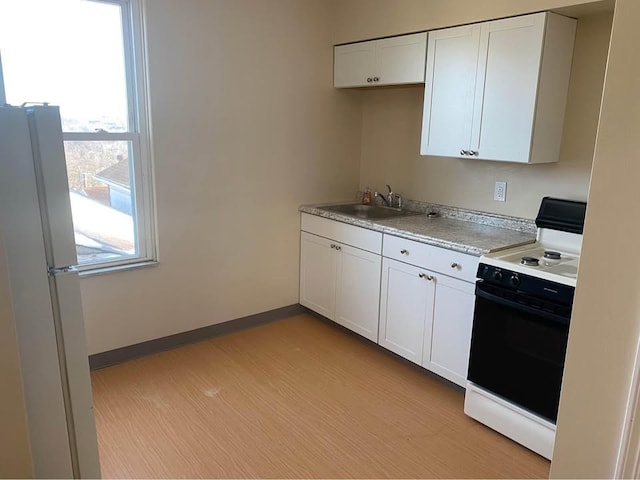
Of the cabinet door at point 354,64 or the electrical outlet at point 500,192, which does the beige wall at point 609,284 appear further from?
the cabinet door at point 354,64

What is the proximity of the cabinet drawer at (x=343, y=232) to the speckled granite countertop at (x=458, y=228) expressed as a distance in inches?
1.6

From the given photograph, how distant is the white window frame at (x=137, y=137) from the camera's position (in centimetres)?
289

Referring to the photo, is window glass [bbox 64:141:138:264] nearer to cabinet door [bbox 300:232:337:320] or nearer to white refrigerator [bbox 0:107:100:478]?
cabinet door [bbox 300:232:337:320]

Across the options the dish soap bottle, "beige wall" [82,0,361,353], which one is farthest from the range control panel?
"beige wall" [82,0,361,353]

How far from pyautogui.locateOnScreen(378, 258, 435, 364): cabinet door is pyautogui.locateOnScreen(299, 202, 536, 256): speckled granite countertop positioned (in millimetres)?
219

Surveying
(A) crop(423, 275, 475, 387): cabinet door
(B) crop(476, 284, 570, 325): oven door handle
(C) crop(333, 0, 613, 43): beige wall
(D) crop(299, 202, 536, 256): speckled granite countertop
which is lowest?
(A) crop(423, 275, 475, 387): cabinet door

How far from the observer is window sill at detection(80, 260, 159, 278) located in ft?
9.66

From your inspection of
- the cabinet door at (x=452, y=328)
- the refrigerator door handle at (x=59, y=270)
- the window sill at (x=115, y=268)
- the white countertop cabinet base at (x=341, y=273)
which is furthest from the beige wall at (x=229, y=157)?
the refrigerator door handle at (x=59, y=270)

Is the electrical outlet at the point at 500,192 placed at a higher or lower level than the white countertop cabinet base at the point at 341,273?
higher

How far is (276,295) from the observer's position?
3881 mm

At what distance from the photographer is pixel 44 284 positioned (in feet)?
4.85

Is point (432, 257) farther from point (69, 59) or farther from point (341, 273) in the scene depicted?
point (69, 59)

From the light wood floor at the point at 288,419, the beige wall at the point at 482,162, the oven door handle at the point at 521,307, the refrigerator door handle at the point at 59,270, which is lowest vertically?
the light wood floor at the point at 288,419

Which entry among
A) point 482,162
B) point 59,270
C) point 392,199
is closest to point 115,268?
point 59,270
